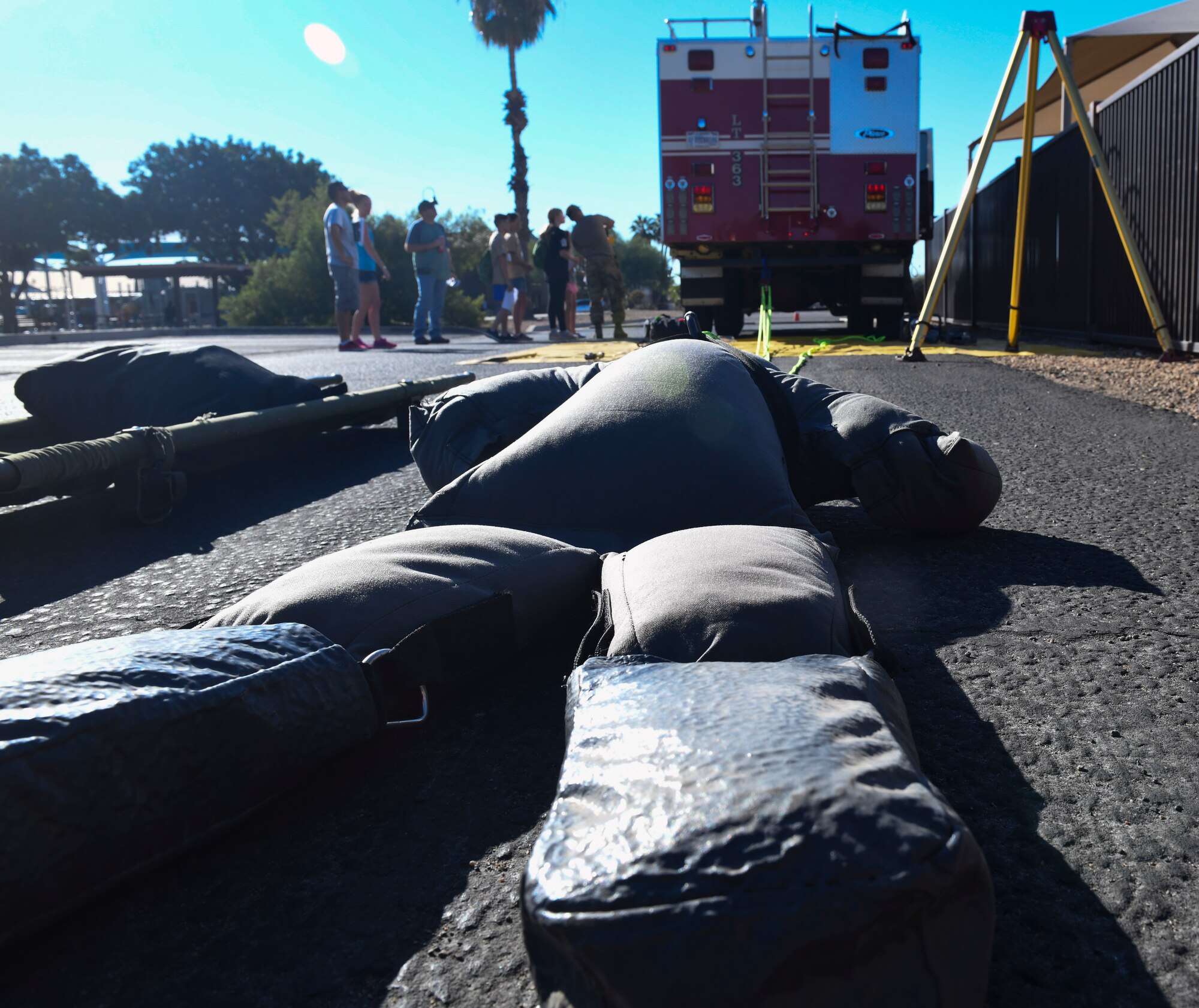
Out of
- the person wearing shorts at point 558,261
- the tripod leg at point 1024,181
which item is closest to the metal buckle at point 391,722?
the tripod leg at point 1024,181

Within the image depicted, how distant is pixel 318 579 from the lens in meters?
1.41

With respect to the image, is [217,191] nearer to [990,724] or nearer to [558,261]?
[558,261]

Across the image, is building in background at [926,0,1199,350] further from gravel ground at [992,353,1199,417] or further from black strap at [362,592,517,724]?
black strap at [362,592,517,724]

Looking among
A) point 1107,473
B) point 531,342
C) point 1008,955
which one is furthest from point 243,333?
point 1008,955

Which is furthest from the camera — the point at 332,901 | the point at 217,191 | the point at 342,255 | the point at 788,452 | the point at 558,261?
the point at 217,191

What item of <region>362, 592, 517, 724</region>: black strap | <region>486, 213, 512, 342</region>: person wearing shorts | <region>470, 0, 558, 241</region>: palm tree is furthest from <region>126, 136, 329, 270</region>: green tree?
<region>362, 592, 517, 724</region>: black strap

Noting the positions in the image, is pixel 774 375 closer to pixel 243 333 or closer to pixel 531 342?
pixel 531 342

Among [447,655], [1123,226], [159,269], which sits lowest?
[447,655]

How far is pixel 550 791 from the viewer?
1.23m

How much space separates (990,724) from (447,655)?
765mm

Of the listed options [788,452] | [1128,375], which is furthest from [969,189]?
[788,452]

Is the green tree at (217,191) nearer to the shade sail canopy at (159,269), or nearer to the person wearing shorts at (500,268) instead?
the shade sail canopy at (159,269)

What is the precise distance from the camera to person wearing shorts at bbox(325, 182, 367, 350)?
393 inches

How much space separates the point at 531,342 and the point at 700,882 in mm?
11972
